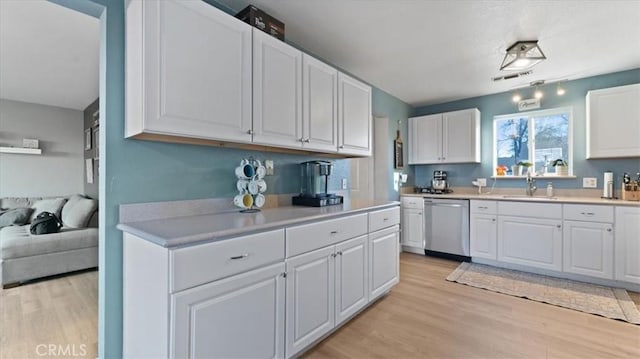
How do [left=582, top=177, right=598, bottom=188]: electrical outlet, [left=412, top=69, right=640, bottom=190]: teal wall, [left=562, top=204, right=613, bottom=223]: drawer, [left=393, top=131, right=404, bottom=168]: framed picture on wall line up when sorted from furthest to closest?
[left=393, top=131, right=404, bottom=168]: framed picture on wall, [left=582, top=177, right=598, bottom=188]: electrical outlet, [left=412, top=69, right=640, bottom=190]: teal wall, [left=562, top=204, right=613, bottom=223]: drawer

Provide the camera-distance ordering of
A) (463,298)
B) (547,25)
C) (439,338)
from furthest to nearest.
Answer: (463,298) < (547,25) < (439,338)

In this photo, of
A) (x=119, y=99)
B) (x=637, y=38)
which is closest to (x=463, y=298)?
(x=637, y=38)

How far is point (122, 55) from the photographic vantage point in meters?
1.53

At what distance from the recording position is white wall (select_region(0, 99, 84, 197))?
14.4ft

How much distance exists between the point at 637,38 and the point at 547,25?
39.8 inches

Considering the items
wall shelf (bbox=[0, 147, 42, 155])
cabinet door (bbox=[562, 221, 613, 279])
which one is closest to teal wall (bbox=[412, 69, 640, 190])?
cabinet door (bbox=[562, 221, 613, 279])

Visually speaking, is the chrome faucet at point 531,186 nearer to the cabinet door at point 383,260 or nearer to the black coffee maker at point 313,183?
the cabinet door at point 383,260

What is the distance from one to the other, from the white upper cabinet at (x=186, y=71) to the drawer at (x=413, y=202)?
3.09 meters

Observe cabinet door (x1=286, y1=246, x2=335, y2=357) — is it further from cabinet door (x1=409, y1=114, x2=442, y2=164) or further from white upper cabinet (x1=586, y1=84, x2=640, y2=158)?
white upper cabinet (x1=586, y1=84, x2=640, y2=158)

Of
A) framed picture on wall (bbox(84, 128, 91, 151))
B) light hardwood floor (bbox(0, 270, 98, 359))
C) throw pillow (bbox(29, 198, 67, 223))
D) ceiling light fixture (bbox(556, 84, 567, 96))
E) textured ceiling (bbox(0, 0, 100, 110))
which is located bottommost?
light hardwood floor (bbox(0, 270, 98, 359))

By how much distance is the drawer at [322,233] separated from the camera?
162 cm

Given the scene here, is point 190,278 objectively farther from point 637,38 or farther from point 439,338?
point 637,38

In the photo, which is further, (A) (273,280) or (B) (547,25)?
(B) (547,25)

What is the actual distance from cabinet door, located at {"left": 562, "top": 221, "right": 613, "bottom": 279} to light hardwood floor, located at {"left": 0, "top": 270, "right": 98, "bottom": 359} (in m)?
4.42
